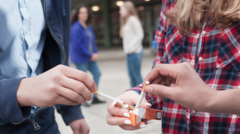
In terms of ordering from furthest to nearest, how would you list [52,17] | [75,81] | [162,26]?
[162,26] → [52,17] → [75,81]

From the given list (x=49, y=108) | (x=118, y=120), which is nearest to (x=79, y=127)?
(x=49, y=108)

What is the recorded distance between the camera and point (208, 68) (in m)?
1.15

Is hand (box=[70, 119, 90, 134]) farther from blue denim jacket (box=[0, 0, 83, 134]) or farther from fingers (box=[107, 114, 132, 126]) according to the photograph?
fingers (box=[107, 114, 132, 126])

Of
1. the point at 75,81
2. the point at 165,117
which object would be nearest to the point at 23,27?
the point at 75,81

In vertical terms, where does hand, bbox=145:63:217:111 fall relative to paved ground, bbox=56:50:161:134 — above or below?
above

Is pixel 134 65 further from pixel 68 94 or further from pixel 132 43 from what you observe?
pixel 68 94

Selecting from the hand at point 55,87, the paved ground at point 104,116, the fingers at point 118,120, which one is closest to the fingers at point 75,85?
the hand at point 55,87

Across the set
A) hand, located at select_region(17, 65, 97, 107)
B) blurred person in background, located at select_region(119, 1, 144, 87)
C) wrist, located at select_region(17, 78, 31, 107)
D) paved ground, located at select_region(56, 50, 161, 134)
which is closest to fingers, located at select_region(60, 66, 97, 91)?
hand, located at select_region(17, 65, 97, 107)

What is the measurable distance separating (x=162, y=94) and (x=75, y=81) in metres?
0.38

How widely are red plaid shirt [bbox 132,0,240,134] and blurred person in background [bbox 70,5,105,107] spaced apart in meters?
3.36

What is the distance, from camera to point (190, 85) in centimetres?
86

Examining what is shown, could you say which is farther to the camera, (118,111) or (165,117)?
(165,117)

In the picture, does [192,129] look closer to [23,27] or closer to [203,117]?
[203,117]

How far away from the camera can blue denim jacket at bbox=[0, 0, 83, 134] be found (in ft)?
2.76
